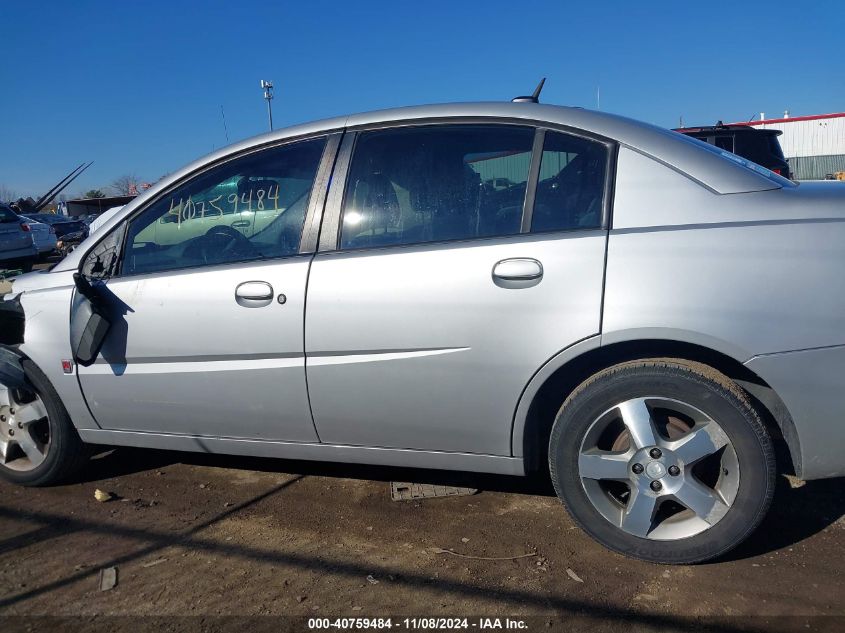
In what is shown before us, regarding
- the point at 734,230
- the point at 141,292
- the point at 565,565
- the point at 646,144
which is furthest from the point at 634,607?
the point at 141,292

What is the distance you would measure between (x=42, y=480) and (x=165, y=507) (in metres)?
0.76

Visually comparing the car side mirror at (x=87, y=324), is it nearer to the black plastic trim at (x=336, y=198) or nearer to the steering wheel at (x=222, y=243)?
the steering wheel at (x=222, y=243)

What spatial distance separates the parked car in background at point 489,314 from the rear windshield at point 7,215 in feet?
40.8

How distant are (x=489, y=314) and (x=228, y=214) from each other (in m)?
1.43

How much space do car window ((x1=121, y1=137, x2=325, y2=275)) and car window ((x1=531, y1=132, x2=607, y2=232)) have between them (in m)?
1.03

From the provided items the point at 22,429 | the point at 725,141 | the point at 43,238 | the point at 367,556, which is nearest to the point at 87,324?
the point at 22,429

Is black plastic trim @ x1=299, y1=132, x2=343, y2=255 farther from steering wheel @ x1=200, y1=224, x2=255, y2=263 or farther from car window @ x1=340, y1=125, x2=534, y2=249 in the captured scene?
steering wheel @ x1=200, y1=224, x2=255, y2=263

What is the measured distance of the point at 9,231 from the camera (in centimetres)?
1403

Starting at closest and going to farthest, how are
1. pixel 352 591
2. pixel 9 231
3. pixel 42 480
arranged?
pixel 352 591 → pixel 42 480 → pixel 9 231

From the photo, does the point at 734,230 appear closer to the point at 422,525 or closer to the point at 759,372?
the point at 759,372

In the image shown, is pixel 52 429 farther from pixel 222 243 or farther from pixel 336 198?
pixel 336 198

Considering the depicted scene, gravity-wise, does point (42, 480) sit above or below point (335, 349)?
below

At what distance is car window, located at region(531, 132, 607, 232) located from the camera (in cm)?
273

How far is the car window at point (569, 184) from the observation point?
2.73 metres
